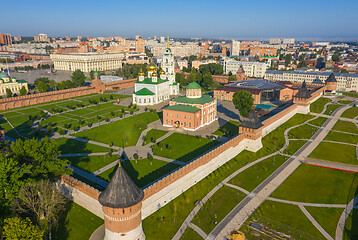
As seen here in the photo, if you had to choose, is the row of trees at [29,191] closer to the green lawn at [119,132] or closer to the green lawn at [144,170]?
the green lawn at [144,170]

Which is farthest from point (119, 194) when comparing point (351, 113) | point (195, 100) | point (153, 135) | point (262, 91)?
point (351, 113)

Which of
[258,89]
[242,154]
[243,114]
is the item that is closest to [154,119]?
[243,114]

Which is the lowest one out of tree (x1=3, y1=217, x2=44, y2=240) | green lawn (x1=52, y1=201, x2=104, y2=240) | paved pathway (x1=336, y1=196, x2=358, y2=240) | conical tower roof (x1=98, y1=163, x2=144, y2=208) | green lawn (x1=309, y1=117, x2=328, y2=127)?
paved pathway (x1=336, y1=196, x2=358, y2=240)

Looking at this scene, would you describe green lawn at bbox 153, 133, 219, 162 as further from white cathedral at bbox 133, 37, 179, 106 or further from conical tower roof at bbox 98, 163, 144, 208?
white cathedral at bbox 133, 37, 179, 106

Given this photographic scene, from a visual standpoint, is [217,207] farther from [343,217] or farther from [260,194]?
[343,217]

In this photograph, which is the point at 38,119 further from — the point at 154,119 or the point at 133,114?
the point at 154,119

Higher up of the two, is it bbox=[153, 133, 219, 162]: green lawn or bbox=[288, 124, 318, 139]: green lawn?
bbox=[153, 133, 219, 162]: green lawn

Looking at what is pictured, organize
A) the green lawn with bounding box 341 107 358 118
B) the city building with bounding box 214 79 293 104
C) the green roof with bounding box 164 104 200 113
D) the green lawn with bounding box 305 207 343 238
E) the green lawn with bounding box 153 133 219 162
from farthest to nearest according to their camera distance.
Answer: the city building with bounding box 214 79 293 104 → the green lawn with bounding box 341 107 358 118 → the green roof with bounding box 164 104 200 113 → the green lawn with bounding box 153 133 219 162 → the green lawn with bounding box 305 207 343 238

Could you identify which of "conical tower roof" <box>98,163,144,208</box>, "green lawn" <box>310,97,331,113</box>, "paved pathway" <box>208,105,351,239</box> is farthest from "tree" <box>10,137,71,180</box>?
"green lawn" <box>310,97,331,113</box>
